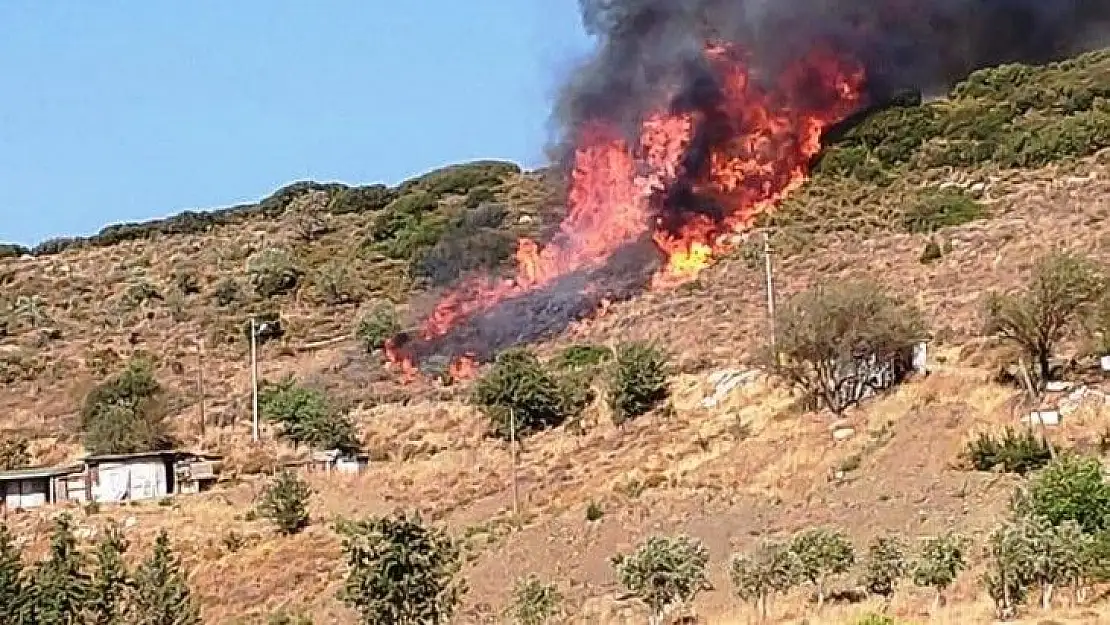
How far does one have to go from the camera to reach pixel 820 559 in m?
35.4

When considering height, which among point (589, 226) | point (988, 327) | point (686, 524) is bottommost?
point (686, 524)

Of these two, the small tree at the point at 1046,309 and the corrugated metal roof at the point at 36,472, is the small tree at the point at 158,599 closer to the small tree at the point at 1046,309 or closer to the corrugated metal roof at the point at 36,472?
the small tree at the point at 1046,309

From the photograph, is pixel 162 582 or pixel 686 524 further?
pixel 686 524

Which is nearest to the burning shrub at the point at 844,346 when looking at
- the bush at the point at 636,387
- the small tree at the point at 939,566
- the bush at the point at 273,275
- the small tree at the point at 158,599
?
the bush at the point at 636,387

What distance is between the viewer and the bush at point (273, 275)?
107 m

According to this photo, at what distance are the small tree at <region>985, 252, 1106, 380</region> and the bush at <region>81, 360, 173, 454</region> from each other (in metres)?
31.9

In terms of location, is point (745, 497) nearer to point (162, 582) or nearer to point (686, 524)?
point (686, 524)

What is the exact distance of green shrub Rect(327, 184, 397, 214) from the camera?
13338cm

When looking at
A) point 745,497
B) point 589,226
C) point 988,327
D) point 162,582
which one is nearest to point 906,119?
point 589,226

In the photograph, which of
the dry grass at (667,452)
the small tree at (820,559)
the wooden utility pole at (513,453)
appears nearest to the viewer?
the small tree at (820,559)

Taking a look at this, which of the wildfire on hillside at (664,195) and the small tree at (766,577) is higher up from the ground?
the wildfire on hillside at (664,195)

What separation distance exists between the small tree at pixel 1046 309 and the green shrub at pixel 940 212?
29972 millimetres

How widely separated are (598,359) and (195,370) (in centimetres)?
2601

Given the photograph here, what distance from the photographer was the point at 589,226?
84.3 m
